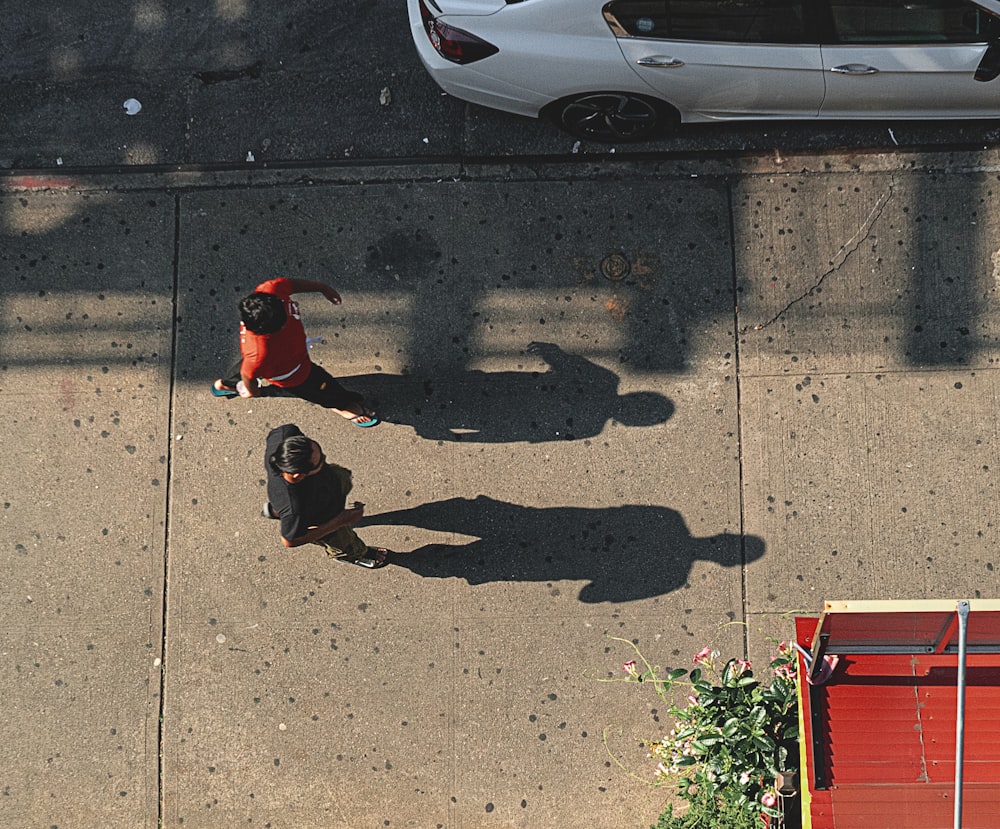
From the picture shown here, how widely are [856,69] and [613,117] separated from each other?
1527mm

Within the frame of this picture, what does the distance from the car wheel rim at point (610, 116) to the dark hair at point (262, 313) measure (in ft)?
8.09

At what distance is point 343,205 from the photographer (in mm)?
6543

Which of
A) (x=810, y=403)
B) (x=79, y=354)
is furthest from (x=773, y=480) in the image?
(x=79, y=354)

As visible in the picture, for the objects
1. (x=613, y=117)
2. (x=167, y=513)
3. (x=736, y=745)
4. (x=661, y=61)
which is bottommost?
(x=736, y=745)

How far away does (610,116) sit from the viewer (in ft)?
20.7

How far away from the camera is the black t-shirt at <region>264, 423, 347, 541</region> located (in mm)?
5148

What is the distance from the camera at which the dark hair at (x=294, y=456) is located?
4.92 metres

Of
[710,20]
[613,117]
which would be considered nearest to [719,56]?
[710,20]

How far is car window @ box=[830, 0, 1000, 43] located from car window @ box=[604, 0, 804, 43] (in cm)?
28

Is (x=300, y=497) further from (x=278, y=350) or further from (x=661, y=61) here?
(x=661, y=61)

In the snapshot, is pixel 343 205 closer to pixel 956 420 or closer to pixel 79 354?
pixel 79 354

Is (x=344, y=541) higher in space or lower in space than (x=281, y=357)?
lower

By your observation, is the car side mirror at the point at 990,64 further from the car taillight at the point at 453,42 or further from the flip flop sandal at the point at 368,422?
the flip flop sandal at the point at 368,422

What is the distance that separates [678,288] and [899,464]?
183cm
